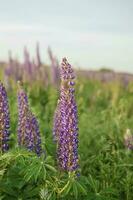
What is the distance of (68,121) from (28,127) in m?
0.76

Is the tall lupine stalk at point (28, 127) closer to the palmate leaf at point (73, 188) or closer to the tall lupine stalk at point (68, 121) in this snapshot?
the tall lupine stalk at point (68, 121)

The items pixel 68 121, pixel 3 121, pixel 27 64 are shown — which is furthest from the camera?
pixel 27 64

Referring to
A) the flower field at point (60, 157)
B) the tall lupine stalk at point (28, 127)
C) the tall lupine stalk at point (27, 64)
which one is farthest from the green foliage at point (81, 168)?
the tall lupine stalk at point (27, 64)

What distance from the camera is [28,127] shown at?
17.9 ft

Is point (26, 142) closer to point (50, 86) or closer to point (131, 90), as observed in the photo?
point (50, 86)

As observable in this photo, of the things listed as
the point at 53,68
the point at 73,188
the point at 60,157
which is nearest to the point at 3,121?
the point at 60,157

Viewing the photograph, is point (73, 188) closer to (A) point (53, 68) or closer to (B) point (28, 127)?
(B) point (28, 127)

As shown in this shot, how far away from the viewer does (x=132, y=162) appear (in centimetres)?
753

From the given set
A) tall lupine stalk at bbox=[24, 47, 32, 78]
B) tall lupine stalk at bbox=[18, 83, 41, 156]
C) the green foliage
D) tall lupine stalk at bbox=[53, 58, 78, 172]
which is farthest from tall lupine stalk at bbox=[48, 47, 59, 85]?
tall lupine stalk at bbox=[53, 58, 78, 172]

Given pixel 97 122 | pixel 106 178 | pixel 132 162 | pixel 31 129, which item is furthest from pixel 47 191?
pixel 97 122

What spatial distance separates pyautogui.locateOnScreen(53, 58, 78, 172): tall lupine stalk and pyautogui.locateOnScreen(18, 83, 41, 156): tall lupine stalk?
616mm

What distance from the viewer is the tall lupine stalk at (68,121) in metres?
4.77

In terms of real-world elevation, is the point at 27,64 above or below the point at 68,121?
above

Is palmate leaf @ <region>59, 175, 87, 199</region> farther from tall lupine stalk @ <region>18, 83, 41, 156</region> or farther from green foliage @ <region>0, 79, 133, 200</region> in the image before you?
tall lupine stalk @ <region>18, 83, 41, 156</region>
